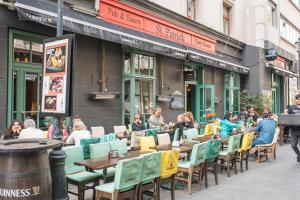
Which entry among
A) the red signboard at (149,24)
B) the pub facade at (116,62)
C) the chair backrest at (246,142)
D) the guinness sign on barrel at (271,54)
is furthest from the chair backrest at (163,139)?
the guinness sign on barrel at (271,54)

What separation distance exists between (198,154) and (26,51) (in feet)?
16.4

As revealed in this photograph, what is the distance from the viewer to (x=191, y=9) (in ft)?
55.3

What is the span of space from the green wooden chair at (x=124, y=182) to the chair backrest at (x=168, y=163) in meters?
0.63

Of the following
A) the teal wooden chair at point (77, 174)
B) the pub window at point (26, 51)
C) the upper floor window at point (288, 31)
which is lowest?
the teal wooden chair at point (77, 174)

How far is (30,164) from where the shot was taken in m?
4.06

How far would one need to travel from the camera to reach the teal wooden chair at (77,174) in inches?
225

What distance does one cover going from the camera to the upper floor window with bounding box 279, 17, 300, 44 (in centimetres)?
2719

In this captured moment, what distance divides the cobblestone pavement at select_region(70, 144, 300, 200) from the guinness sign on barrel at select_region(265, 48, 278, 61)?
42.3 feet

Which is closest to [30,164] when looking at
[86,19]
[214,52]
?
[86,19]

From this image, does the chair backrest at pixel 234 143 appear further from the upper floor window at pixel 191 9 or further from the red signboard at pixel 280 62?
the red signboard at pixel 280 62

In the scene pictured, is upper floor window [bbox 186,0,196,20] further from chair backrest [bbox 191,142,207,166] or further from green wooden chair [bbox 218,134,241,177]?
chair backrest [bbox 191,142,207,166]

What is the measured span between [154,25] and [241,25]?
9921 mm

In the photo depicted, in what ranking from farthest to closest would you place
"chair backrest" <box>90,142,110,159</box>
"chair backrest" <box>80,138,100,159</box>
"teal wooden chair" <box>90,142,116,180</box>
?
"chair backrest" <box>80,138,100,159</box> → "chair backrest" <box>90,142,110,159</box> → "teal wooden chair" <box>90,142,116,180</box>

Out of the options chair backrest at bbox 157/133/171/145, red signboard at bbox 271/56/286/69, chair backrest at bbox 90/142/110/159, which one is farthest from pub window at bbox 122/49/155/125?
red signboard at bbox 271/56/286/69
